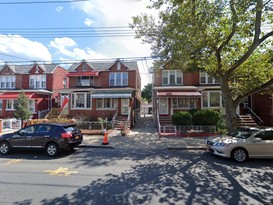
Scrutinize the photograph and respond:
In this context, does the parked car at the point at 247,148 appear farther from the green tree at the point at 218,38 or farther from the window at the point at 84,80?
the window at the point at 84,80

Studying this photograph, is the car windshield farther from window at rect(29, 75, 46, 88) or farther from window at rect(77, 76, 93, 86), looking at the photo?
window at rect(29, 75, 46, 88)

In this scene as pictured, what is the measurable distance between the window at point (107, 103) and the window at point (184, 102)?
6.93 m

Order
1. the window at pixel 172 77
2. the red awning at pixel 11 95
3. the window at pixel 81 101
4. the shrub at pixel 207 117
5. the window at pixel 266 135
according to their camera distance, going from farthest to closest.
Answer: the red awning at pixel 11 95 → the window at pixel 81 101 → the window at pixel 172 77 → the shrub at pixel 207 117 → the window at pixel 266 135

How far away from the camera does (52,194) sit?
539cm

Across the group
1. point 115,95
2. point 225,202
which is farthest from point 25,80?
point 225,202

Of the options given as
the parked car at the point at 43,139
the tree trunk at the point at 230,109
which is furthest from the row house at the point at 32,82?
the tree trunk at the point at 230,109

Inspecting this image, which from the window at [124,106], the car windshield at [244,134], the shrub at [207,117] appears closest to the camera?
the car windshield at [244,134]

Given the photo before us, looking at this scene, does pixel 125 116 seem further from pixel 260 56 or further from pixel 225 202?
pixel 225 202

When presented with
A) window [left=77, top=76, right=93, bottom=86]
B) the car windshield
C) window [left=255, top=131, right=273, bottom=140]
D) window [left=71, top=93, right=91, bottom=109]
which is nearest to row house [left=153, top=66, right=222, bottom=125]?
window [left=71, top=93, right=91, bottom=109]

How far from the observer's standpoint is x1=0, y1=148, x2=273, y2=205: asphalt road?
5.22m

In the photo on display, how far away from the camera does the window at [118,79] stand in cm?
2642

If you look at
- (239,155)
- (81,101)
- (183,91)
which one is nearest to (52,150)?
(239,155)

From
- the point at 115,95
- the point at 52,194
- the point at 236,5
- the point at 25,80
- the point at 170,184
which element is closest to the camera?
the point at 52,194

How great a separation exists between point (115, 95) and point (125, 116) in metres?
2.80
